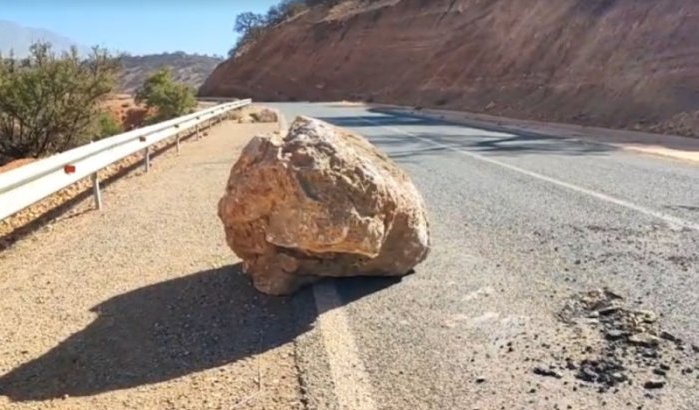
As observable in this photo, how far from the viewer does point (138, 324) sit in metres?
4.10

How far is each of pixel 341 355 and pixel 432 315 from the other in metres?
0.80

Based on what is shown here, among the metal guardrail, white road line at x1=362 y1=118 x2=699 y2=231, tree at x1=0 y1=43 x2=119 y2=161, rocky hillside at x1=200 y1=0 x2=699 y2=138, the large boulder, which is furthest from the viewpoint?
rocky hillside at x1=200 y1=0 x2=699 y2=138

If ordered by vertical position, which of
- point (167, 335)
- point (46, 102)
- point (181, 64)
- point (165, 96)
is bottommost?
point (167, 335)

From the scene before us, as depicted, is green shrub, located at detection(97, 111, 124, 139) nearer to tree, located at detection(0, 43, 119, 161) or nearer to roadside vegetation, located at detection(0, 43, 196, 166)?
roadside vegetation, located at detection(0, 43, 196, 166)

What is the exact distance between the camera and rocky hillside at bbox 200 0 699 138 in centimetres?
2689

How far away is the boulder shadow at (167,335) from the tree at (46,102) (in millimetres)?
12600

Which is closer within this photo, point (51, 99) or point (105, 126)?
point (51, 99)

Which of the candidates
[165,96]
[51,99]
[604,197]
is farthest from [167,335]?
[165,96]

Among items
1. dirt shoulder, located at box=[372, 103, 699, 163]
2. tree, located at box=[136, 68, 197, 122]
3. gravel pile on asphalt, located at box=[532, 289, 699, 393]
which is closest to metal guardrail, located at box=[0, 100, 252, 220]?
gravel pile on asphalt, located at box=[532, 289, 699, 393]

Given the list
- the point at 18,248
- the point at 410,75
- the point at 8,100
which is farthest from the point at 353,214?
the point at 410,75

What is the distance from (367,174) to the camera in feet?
15.0

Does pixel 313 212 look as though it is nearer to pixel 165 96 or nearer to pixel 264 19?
pixel 165 96

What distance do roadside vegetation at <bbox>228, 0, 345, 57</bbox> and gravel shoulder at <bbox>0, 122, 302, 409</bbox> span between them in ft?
293

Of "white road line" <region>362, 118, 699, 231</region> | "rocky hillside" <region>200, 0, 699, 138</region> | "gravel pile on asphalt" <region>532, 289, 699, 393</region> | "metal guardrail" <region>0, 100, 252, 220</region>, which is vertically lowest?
"gravel pile on asphalt" <region>532, 289, 699, 393</region>
